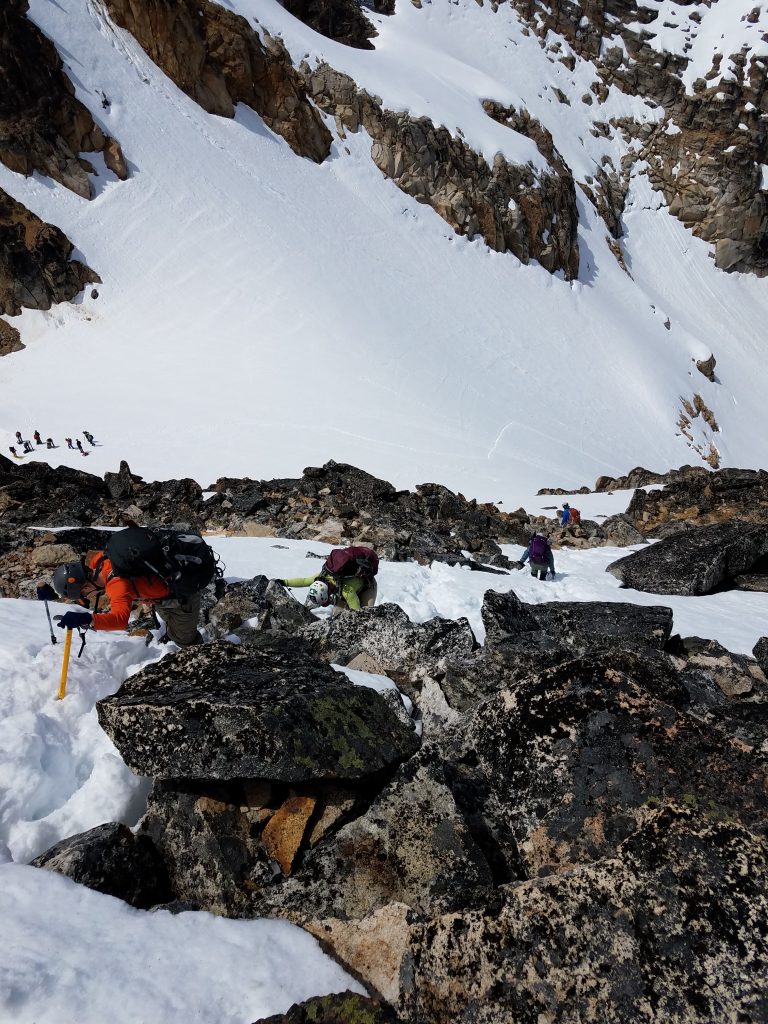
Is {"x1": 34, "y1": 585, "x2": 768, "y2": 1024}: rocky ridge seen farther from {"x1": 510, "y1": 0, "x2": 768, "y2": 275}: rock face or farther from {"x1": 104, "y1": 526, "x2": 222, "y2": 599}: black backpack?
{"x1": 510, "y1": 0, "x2": 768, "y2": 275}: rock face

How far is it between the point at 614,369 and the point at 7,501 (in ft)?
132

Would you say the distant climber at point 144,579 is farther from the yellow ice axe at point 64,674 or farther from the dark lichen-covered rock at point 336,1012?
the dark lichen-covered rock at point 336,1012

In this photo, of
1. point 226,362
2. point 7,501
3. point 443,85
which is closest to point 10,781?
point 7,501

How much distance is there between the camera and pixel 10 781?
10.9 feet

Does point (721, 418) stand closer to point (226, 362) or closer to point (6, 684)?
point (226, 362)

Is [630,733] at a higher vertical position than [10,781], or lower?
higher

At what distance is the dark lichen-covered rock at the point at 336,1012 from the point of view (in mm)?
2268

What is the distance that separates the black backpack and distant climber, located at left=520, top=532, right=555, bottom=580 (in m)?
7.93

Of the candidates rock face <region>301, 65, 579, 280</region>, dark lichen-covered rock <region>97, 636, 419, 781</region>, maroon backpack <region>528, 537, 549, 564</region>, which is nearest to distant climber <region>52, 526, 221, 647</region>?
dark lichen-covered rock <region>97, 636, 419, 781</region>

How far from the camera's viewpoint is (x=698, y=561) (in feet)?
36.6

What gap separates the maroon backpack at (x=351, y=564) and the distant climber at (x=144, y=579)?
2.54m

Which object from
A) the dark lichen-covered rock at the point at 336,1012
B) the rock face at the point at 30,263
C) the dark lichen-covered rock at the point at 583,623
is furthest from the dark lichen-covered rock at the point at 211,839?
the rock face at the point at 30,263

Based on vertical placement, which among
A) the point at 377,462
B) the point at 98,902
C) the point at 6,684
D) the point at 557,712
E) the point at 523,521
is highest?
the point at 557,712

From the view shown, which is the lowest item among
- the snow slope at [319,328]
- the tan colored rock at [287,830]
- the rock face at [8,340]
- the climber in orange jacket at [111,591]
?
the rock face at [8,340]
